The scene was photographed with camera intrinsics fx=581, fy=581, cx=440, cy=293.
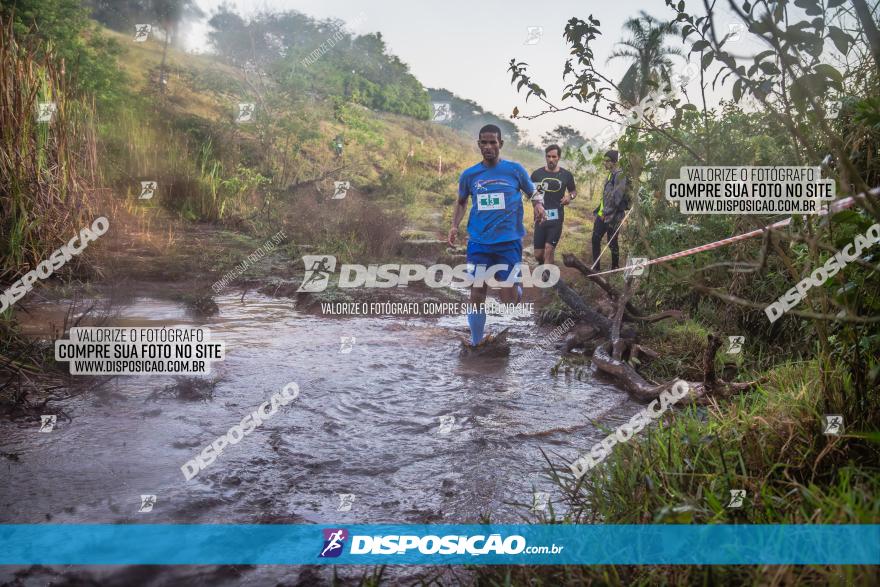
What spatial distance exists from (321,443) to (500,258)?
10.2 ft

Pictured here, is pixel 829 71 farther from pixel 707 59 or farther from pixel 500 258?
pixel 500 258

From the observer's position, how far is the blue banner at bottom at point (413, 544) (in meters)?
2.02

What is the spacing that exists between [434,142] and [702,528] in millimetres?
25848

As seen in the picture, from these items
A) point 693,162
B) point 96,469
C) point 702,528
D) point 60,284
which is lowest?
point 96,469

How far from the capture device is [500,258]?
6.24 metres

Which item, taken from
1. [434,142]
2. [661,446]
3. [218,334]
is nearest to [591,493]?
[661,446]

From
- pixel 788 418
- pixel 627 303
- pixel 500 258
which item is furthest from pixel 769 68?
pixel 627 303

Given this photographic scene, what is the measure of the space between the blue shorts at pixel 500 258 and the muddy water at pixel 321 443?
95 cm

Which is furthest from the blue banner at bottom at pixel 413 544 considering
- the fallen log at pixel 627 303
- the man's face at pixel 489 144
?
the man's face at pixel 489 144

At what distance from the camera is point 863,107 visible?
2.51 meters

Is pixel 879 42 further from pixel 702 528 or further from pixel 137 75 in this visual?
pixel 137 75

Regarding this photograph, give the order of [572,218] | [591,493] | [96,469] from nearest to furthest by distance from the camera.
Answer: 1. [591,493]
2. [96,469]
3. [572,218]

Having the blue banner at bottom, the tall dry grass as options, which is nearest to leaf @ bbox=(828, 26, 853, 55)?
the blue banner at bottom

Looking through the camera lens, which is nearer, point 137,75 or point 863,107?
point 863,107
